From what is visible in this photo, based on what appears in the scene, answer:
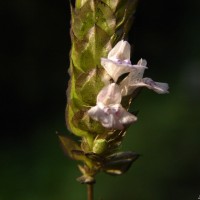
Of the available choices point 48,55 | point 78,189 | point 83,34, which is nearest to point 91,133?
point 83,34

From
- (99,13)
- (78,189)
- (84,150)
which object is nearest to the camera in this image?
(99,13)

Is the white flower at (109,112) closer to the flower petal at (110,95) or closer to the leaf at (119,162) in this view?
the flower petal at (110,95)

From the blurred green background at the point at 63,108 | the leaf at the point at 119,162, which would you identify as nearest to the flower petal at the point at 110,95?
the leaf at the point at 119,162

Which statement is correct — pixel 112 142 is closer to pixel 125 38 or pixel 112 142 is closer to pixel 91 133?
pixel 91 133

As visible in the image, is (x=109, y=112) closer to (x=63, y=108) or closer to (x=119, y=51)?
(x=119, y=51)

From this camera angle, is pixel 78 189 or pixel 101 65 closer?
pixel 101 65

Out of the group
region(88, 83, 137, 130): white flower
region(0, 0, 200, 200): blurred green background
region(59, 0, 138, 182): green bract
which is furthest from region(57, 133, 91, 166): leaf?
region(0, 0, 200, 200): blurred green background

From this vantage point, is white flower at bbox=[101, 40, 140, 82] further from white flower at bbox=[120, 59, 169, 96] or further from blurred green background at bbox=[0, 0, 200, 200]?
blurred green background at bbox=[0, 0, 200, 200]
